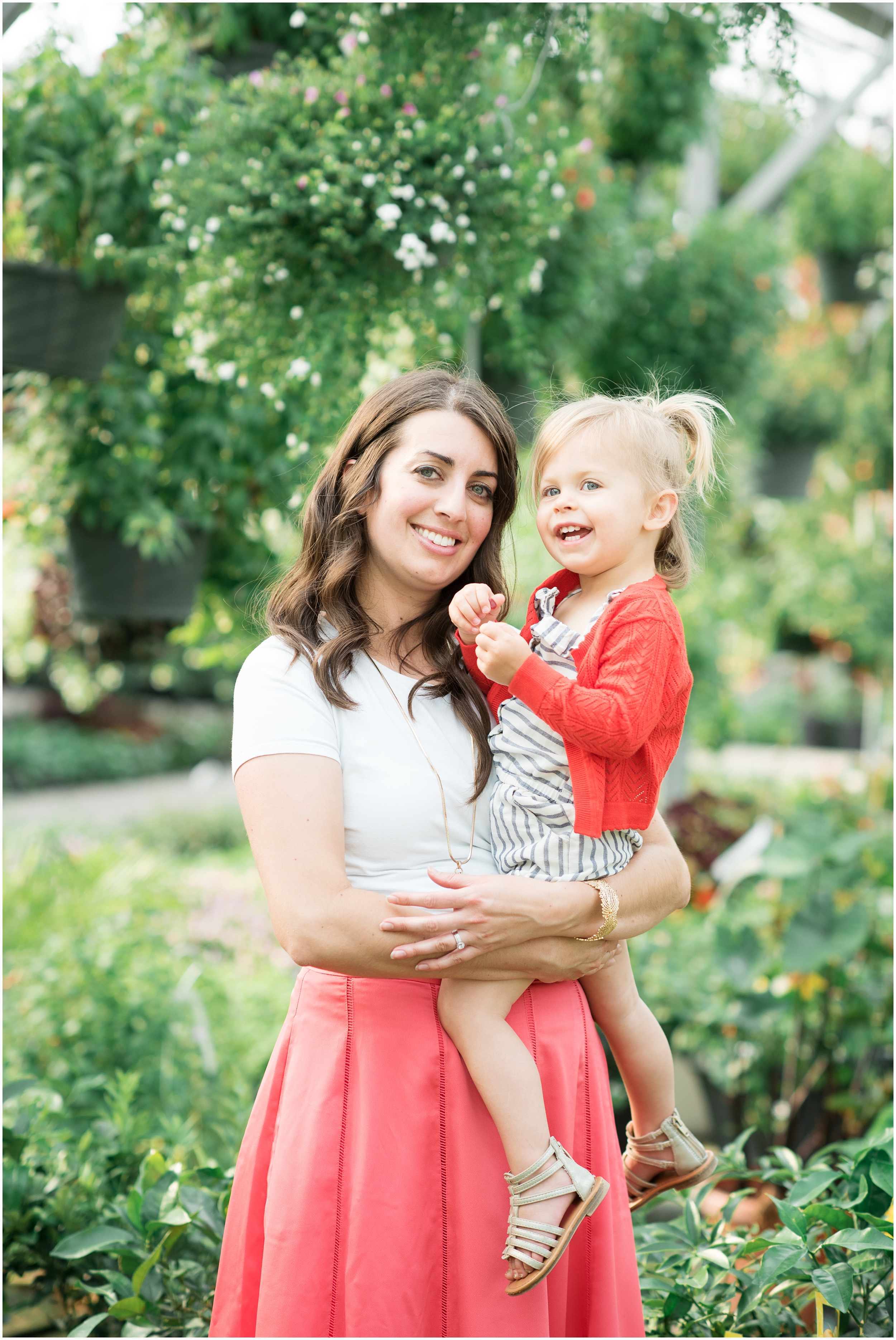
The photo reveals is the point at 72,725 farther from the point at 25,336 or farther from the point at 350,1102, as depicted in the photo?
the point at 350,1102

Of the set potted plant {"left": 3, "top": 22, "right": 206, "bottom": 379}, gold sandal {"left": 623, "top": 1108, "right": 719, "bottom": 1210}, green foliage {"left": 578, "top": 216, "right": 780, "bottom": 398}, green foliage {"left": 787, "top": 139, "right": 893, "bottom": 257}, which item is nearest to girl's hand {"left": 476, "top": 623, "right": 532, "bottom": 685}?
gold sandal {"left": 623, "top": 1108, "right": 719, "bottom": 1210}

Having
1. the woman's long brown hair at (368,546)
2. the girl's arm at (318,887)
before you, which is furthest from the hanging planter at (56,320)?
the girl's arm at (318,887)

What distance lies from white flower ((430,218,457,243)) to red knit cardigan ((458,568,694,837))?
996 millimetres

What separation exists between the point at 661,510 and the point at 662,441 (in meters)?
0.10

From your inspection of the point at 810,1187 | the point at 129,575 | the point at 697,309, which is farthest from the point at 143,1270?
the point at 697,309

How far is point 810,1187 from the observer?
1.79m

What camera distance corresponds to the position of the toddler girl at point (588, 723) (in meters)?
1.28

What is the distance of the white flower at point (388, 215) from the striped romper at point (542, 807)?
99 cm

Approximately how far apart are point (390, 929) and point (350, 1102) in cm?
27

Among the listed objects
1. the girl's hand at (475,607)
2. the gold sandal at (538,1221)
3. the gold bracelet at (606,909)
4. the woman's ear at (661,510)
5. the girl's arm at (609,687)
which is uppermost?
the woman's ear at (661,510)

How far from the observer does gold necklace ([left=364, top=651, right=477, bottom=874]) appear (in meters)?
1.36

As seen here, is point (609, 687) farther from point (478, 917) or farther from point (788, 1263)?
point (788, 1263)

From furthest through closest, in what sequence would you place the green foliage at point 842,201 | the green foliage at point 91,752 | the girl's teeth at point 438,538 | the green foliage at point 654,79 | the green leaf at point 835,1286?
the green foliage at point 91,752, the green foliage at point 842,201, the green foliage at point 654,79, the green leaf at point 835,1286, the girl's teeth at point 438,538

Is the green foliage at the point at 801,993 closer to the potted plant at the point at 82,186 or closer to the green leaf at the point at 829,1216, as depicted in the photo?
the green leaf at the point at 829,1216
